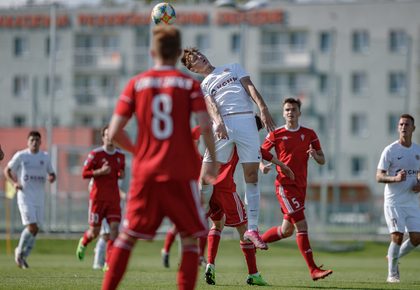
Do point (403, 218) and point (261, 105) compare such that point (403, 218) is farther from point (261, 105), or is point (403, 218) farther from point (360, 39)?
point (360, 39)

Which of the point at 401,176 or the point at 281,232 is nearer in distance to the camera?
the point at 401,176

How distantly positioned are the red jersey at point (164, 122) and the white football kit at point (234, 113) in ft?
12.4

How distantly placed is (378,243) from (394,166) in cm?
1627

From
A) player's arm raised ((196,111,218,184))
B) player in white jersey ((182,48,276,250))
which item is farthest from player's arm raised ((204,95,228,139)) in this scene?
player's arm raised ((196,111,218,184))

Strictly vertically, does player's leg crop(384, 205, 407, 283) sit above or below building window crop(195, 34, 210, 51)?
below

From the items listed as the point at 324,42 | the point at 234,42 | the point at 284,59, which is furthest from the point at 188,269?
the point at 284,59

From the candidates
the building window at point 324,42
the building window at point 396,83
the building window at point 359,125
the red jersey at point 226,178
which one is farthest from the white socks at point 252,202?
the building window at point 324,42

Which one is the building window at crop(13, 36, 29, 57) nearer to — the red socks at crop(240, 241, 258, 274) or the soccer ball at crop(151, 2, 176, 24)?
the soccer ball at crop(151, 2, 176, 24)

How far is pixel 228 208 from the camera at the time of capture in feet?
43.4

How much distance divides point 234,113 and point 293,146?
1.82 m

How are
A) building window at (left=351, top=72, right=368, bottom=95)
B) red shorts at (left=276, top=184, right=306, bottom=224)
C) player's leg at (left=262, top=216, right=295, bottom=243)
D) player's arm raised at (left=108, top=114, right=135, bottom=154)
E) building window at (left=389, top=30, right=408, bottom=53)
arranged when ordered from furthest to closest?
1. building window at (left=351, top=72, right=368, bottom=95)
2. building window at (left=389, top=30, right=408, bottom=53)
3. player's leg at (left=262, top=216, right=295, bottom=243)
4. red shorts at (left=276, top=184, right=306, bottom=224)
5. player's arm raised at (left=108, top=114, right=135, bottom=154)

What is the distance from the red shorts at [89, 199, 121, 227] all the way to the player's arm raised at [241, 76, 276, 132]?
18.3ft

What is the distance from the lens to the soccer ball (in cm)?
1412

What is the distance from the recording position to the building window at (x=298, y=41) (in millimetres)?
70500
